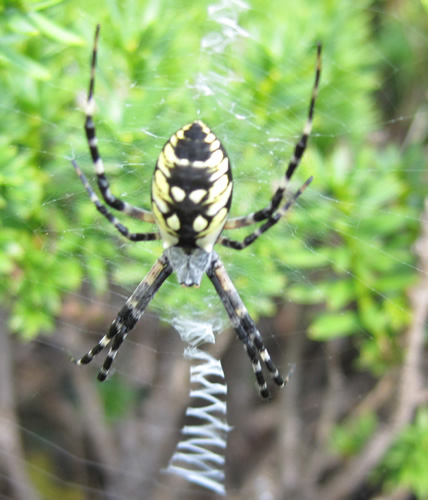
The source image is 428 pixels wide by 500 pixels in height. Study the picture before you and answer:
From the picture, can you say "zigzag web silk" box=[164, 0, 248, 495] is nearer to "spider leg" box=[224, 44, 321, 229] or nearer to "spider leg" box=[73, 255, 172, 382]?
"spider leg" box=[73, 255, 172, 382]

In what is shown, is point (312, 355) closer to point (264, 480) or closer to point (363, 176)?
point (264, 480)

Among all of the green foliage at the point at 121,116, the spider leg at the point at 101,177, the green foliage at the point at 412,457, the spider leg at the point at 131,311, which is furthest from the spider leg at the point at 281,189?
the green foliage at the point at 412,457

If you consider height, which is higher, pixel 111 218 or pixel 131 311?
pixel 111 218

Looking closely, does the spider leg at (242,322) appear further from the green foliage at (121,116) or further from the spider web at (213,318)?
the green foliage at (121,116)

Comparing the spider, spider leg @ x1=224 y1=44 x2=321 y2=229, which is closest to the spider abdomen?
the spider

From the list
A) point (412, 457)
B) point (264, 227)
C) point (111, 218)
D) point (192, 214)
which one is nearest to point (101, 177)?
point (111, 218)

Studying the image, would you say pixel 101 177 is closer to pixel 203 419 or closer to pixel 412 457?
pixel 412 457
